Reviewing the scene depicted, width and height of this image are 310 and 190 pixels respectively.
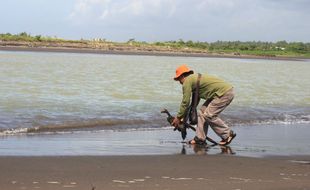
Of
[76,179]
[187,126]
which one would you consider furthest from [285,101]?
[76,179]

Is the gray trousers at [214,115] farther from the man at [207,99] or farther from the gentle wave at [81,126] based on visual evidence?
the gentle wave at [81,126]

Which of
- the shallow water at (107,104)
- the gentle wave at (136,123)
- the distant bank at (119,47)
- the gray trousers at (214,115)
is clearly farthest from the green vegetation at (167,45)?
the gray trousers at (214,115)

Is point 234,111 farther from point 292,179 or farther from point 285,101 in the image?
point 292,179

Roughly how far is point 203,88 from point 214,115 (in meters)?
0.53

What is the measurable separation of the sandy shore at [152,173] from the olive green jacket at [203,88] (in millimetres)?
1370

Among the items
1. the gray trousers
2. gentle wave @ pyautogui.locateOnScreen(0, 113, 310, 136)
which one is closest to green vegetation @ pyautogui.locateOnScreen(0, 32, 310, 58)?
gentle wave @ pyautogui.locateOnScreen(0, 113, 310, 136)

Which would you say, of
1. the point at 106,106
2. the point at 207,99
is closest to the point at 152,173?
the point at 207,99

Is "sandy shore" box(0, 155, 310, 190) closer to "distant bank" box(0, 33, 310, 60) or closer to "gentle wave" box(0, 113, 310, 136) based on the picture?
"gentle wave" box(0, 113, 310, 136)

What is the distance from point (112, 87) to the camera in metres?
22.3

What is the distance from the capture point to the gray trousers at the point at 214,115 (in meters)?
10.1

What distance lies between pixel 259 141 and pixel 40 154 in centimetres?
453

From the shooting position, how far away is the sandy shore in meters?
6.62

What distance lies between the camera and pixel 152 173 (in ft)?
24.0

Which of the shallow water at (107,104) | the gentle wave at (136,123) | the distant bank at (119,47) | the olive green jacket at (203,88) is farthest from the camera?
the distant bank at (119,47)
